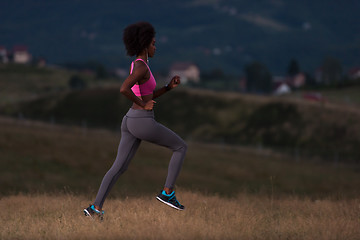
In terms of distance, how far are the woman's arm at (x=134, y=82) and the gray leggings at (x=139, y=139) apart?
204mm

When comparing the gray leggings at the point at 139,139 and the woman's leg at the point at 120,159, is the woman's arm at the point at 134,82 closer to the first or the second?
the gray leggings at the point at 139,139

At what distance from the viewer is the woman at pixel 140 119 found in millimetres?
8125

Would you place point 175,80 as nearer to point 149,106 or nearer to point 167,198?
point 149,106

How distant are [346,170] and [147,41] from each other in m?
51.3

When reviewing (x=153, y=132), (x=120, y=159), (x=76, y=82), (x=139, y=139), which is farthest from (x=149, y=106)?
(x=76, y=82)

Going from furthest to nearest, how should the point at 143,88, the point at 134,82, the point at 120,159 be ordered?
1. the point at 120,159
2. the point at 143,88
3. the point at 134,82

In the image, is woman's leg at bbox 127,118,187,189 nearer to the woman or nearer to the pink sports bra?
the woman

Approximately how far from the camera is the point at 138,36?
8.25 meters

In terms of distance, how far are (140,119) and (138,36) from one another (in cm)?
129

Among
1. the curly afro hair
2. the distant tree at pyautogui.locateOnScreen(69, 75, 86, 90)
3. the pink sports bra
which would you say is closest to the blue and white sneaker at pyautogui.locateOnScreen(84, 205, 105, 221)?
the pink sports bra

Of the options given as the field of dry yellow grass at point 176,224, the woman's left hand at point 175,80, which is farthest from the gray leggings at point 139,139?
the woman's left hand at point 175,80

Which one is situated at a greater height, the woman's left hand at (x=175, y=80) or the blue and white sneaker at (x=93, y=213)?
the woman's left hand at (x=175, y=80)

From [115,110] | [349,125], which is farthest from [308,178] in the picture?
[115,110]

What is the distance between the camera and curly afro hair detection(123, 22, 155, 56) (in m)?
8.21
